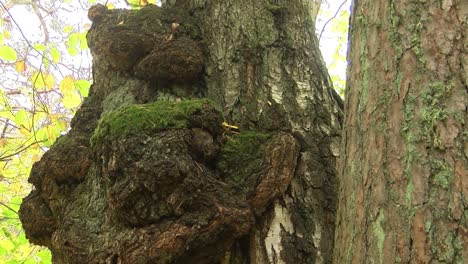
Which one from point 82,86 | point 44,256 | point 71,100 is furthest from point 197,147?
point 44,256

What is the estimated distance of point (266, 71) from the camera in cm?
207

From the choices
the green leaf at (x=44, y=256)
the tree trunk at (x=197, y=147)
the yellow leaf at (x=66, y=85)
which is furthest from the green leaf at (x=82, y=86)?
the tree trunk at (x=197, y=147)

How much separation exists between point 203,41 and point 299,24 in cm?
48

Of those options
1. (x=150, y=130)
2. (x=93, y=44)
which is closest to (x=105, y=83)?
(x=93, y=44)

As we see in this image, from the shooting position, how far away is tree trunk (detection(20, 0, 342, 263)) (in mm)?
1520

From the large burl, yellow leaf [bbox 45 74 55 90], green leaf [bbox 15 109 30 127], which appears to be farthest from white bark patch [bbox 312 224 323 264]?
yellow leaf [bbox 45 74 55 90]

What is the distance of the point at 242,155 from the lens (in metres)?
1.71

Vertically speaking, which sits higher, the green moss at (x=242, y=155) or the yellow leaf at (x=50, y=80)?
the yellow leaf at (x=50, y=80)

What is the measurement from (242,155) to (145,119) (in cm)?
38

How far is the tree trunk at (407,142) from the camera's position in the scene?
1.01 m

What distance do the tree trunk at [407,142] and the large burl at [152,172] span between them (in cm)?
42

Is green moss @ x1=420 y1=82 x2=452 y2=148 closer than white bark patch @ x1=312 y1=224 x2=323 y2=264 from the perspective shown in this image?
Yes

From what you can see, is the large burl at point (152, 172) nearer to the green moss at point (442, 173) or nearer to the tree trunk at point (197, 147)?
the tree trunk at point (197, 147)

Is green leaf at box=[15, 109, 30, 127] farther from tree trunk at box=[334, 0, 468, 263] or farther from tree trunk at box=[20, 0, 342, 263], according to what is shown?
tree trunk at box=[334, 0, 468, 263]
